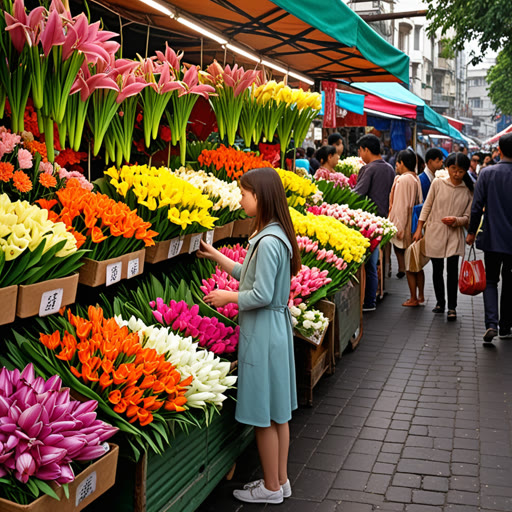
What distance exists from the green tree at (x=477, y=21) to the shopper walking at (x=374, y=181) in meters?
9.96

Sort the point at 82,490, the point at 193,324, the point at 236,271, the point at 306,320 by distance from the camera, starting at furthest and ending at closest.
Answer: the point at 306,320 < the point at 236,271 < the point at 193,324 < the point at 82,490

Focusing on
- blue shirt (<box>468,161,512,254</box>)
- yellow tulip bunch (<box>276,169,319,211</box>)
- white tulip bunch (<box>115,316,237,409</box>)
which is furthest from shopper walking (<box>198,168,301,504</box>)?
blue shirt (<box>468,161,512,254</box>)

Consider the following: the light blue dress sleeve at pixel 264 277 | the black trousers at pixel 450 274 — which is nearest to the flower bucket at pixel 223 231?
the light blue dress sleeve at pixel 264 277

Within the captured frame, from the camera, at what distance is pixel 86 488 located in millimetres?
2326

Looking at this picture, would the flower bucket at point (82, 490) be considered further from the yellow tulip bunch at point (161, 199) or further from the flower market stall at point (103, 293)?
the yellow tulip bunch at point (161, 199)

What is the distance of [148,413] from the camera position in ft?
8.65

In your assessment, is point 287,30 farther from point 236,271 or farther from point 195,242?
point 236,271

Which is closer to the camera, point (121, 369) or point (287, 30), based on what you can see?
point (121, 369)

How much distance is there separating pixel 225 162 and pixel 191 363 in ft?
7.77

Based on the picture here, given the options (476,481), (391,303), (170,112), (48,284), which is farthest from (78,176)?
(391,303)

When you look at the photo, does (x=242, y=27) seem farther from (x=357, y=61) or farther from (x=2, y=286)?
(x=2, y=286)

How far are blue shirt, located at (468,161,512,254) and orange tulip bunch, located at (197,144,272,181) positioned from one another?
9.92 feet

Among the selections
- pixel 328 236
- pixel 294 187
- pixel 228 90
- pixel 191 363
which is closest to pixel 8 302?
pixel 191 363

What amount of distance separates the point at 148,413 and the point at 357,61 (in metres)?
6.56
